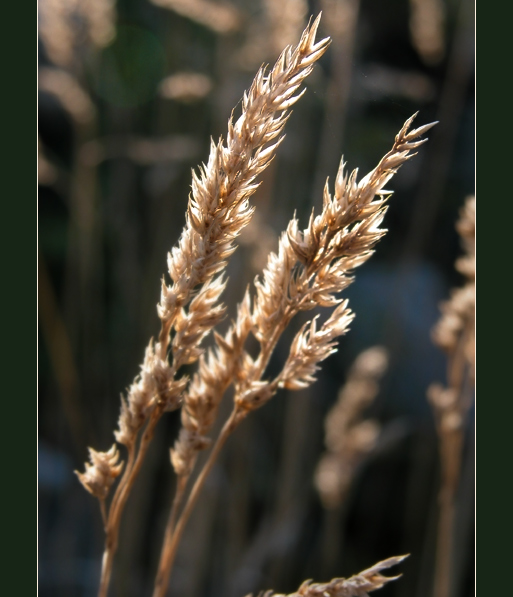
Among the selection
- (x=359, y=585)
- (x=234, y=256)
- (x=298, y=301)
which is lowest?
(x=359, y=585)

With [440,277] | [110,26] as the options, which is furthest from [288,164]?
[440,277]

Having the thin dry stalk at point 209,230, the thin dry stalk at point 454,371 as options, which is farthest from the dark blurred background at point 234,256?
the thin dry stalk at point 209,230

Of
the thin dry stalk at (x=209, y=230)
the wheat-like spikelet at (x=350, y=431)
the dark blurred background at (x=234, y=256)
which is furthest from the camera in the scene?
the dark blurred background at (x=234, y=256)

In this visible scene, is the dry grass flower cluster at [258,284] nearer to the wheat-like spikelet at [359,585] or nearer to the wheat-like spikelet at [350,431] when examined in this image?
the wheat-like spikelet at [359,585]

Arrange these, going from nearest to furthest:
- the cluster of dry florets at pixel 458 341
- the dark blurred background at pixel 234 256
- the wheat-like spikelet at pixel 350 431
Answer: the cluster of dry florets at pixel 458 341, the wheat-like spikelet at pixel 350 431, the dark blurred background at pixel 234 256

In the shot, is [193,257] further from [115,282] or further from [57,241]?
[57,241]

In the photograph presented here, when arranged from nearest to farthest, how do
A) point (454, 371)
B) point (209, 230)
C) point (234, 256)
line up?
point (209, 230) < point (454, 371) < point (234, 256)

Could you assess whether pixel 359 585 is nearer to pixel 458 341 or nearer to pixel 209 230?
pixel 209 230

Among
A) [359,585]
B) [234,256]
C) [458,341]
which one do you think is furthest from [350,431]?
[359,585]
